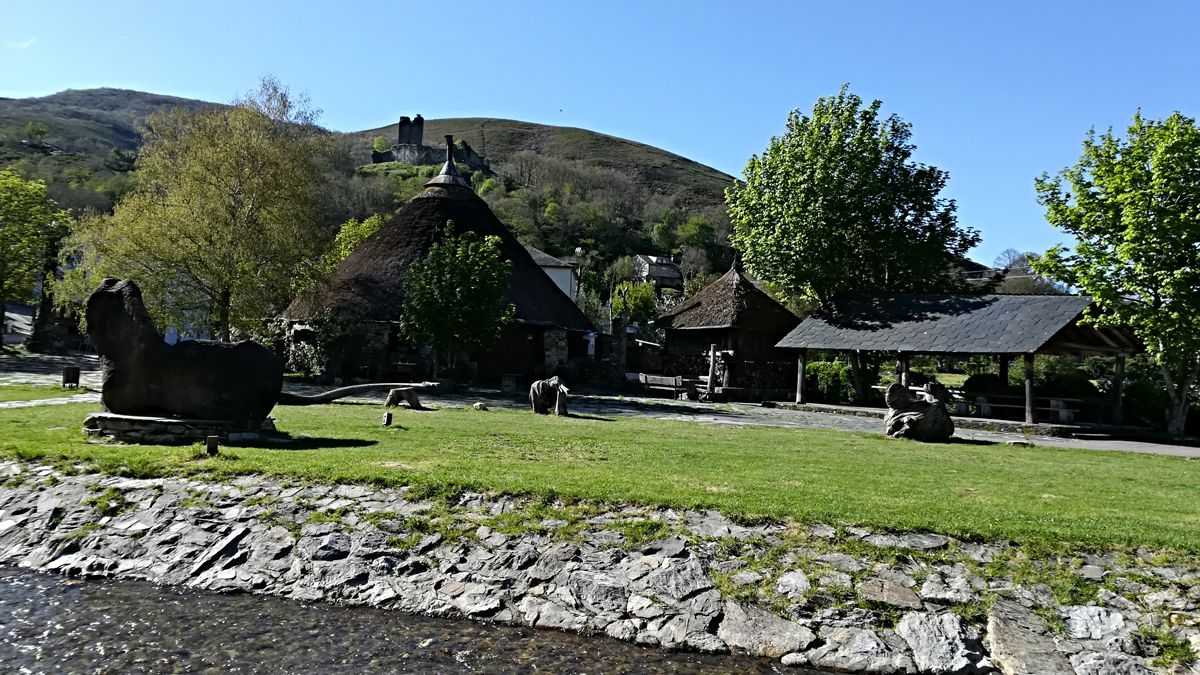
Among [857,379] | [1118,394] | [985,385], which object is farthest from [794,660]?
[857,379]

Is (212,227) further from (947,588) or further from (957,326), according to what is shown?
(947,588)

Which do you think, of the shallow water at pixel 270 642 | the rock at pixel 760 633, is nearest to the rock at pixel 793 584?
the rock at pixel 760 633

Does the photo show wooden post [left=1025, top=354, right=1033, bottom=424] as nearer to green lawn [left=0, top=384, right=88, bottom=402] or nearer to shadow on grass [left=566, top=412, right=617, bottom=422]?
shadow on grass [left=566, top=412, right=617, bottom=422]

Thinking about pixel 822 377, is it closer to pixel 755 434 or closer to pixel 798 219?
pixel 798 219

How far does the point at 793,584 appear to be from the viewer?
7.17m

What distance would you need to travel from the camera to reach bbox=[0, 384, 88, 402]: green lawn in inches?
718

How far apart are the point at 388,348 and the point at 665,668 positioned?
28.1 meters

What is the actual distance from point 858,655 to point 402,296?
96.6ft

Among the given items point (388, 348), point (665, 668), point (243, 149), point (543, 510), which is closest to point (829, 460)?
point (543, 510)

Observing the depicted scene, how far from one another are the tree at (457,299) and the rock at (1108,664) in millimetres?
23375

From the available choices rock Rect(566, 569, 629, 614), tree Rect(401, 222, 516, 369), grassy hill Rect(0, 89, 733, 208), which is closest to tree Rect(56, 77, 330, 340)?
tree Rect(401, 222, 516, 369)

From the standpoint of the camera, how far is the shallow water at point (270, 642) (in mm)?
6168

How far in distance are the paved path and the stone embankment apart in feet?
35.6

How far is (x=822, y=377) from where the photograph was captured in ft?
109
